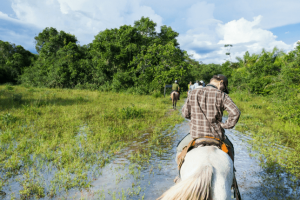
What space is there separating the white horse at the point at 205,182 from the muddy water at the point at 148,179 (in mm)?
1774

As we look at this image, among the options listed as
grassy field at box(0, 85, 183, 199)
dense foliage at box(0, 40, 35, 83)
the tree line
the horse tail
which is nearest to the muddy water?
grassy field at box(0, 85, 183, 199)

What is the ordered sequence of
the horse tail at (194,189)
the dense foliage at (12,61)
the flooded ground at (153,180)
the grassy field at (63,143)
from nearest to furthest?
the horse tail at (194,189) → the flooded ground at (153,180) → the grassy field at (63,143) → the dense foliage at (12,61)

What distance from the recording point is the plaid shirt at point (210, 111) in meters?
2.78

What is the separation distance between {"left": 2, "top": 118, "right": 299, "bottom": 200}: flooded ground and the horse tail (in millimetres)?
1776

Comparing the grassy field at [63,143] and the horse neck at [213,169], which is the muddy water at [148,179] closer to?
the grassy field at [63,143]

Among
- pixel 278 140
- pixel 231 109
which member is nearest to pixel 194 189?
pixel 231 109

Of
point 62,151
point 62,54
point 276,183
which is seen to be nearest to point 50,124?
point 62,151

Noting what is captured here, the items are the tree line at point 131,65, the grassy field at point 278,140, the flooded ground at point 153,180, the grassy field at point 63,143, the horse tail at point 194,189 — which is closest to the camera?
the horse tail at point 194,189

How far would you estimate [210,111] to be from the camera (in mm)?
2812

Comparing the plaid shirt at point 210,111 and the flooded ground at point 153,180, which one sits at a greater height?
the plaid shirt at point 210,111

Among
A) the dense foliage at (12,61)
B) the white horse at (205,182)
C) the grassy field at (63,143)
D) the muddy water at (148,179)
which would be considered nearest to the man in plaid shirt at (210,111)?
the white horse at (205,182)

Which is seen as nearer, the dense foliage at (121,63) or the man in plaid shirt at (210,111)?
the man in plaid shirt at (210,111)

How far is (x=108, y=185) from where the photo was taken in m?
3.84

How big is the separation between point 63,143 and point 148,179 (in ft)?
10.6
